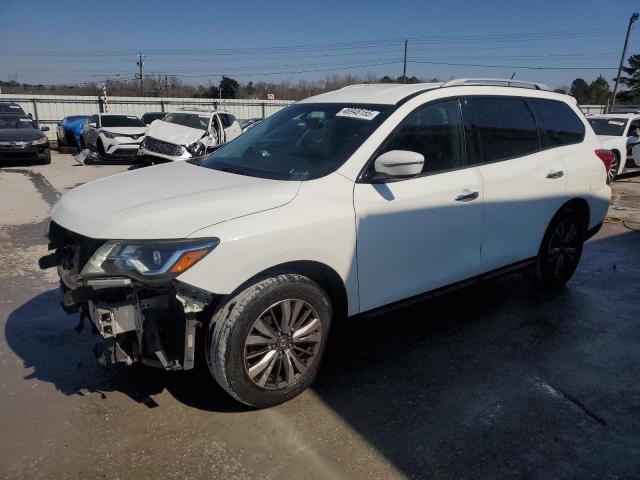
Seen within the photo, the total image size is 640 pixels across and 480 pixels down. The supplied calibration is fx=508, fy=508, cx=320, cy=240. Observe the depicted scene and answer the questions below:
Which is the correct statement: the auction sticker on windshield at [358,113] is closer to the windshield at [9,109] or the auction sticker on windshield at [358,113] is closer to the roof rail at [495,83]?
the roof rail at [495,83]

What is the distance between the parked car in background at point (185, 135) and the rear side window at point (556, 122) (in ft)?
28.8

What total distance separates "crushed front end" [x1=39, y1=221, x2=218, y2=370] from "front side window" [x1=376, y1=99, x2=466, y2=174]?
4.90ft

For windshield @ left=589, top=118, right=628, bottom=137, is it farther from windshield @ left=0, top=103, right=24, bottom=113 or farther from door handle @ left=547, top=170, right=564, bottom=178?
windshield @ left=0, top=103, right=24, bottom=113

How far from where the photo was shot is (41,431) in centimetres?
282

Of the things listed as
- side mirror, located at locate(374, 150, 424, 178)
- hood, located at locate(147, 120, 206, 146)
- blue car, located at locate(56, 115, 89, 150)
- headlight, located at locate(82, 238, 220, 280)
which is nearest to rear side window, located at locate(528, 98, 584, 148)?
side mirror, located at locate(374, 150, 424, 178)

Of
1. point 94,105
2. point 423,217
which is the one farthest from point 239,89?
point 423,217

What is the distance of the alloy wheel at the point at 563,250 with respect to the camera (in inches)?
187

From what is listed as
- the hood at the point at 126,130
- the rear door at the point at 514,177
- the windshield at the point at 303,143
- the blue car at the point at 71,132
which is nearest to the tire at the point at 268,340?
the windshield at the point at 303,143

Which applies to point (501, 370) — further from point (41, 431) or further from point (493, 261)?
point (41, 431)

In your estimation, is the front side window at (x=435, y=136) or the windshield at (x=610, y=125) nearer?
the front side window at (x=435, y=136)

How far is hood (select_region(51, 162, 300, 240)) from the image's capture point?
2.62 meters

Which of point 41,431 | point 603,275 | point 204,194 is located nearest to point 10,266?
point 41,431

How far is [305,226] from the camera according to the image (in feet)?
9.35

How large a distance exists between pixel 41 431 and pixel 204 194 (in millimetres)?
1593
